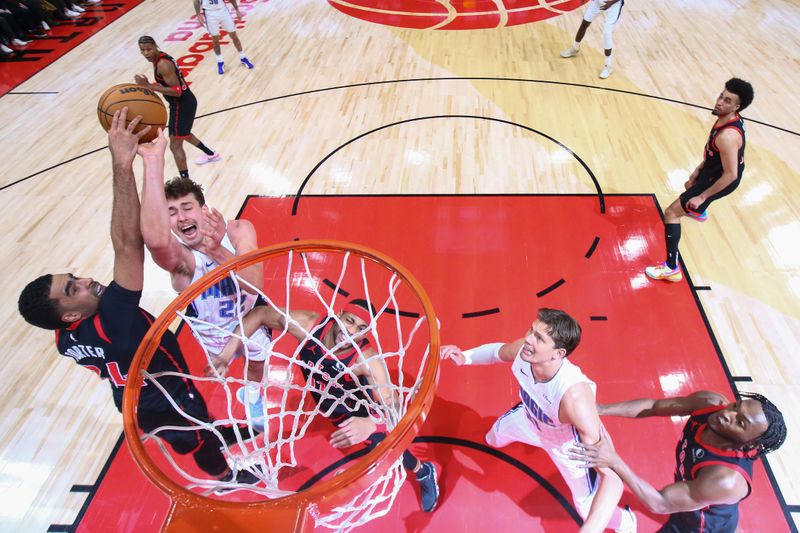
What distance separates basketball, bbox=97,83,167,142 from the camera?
2.53 m

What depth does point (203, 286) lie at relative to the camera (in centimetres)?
225

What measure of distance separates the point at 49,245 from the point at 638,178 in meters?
5.97

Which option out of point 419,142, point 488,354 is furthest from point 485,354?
point 419,142

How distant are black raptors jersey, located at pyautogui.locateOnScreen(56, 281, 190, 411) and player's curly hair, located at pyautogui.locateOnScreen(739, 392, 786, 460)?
104 inches

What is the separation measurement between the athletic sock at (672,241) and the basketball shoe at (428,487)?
264 centimetres

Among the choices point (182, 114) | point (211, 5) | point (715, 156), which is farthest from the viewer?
point (211, 5)

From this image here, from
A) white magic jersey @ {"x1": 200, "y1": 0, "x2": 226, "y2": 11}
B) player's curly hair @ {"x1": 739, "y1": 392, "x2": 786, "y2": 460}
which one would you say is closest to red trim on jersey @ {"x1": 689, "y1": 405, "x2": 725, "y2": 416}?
player's curly hair @ {"x1": 739, "y1": 392, "x2": 786, "y2": 460}

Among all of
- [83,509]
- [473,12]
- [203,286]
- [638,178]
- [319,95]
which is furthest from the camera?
[473,12]

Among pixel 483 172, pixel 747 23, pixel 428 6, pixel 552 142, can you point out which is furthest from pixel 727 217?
pixel 428 6

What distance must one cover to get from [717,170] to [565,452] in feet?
8.33

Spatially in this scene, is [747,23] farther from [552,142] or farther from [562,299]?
[562,299]

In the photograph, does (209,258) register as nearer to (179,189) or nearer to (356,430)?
(179,189)

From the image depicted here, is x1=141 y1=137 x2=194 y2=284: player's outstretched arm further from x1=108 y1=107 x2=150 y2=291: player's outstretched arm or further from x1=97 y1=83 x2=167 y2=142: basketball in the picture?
x1=97 y1=83 x2=167 y2=142: basketball

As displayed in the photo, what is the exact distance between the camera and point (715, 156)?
3.66 meters
